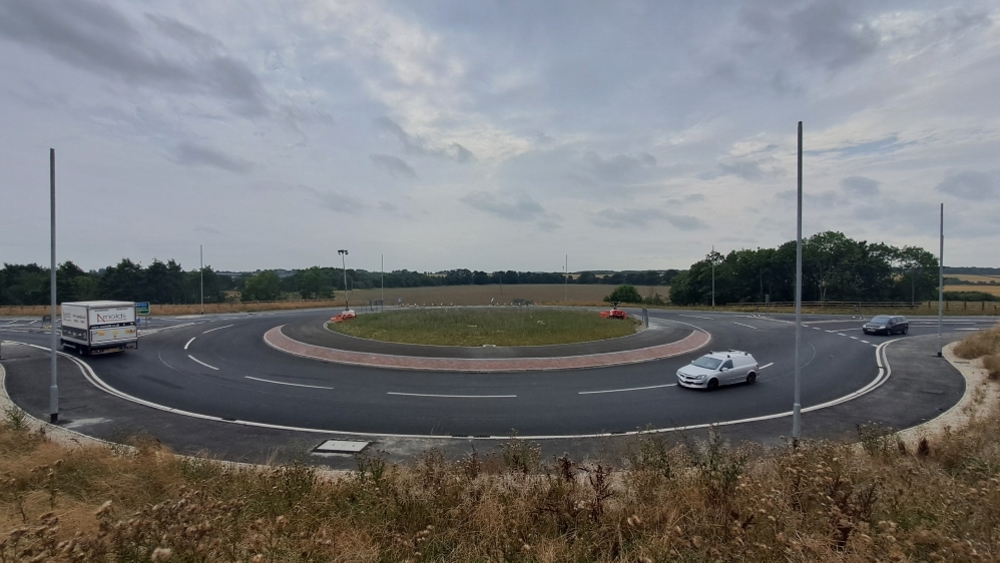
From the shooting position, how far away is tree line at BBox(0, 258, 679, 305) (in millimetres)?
73188

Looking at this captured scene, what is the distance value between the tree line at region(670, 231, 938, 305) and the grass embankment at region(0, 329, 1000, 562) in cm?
6881

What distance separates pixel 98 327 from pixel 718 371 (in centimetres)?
3054

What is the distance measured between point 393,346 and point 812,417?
19.0 metres

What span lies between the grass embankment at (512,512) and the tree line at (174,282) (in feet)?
190

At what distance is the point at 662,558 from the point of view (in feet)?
14.2

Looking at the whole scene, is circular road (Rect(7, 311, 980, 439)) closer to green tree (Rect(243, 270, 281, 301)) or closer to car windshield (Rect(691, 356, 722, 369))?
car windshield (Rect(691, 356, 722, 369))

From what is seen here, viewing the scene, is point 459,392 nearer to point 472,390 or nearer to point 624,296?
point 472,390

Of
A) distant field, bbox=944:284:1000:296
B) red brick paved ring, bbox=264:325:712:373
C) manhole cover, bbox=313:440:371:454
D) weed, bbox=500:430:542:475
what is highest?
distant field, bbox=944:284:1000:296

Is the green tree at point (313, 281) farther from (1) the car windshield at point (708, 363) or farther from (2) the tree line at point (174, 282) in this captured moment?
(1) the car windshield at point (708, 363)

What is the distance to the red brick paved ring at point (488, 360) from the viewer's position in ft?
68.5

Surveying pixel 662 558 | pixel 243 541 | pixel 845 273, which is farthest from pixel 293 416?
pixel 845 273

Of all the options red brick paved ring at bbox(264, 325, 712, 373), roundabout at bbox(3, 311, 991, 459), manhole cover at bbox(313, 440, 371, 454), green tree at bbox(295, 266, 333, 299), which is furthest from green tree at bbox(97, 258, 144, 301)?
manhole cover at bbox(313, 440, 371, 454)

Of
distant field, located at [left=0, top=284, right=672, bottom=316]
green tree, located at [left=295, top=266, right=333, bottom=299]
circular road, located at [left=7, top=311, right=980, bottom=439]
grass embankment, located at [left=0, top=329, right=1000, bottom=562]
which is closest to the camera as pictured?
grass embankment, located at [left=0, top=329, right=1000, bottom=562]

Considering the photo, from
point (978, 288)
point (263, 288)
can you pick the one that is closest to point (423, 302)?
point (263, 288)
